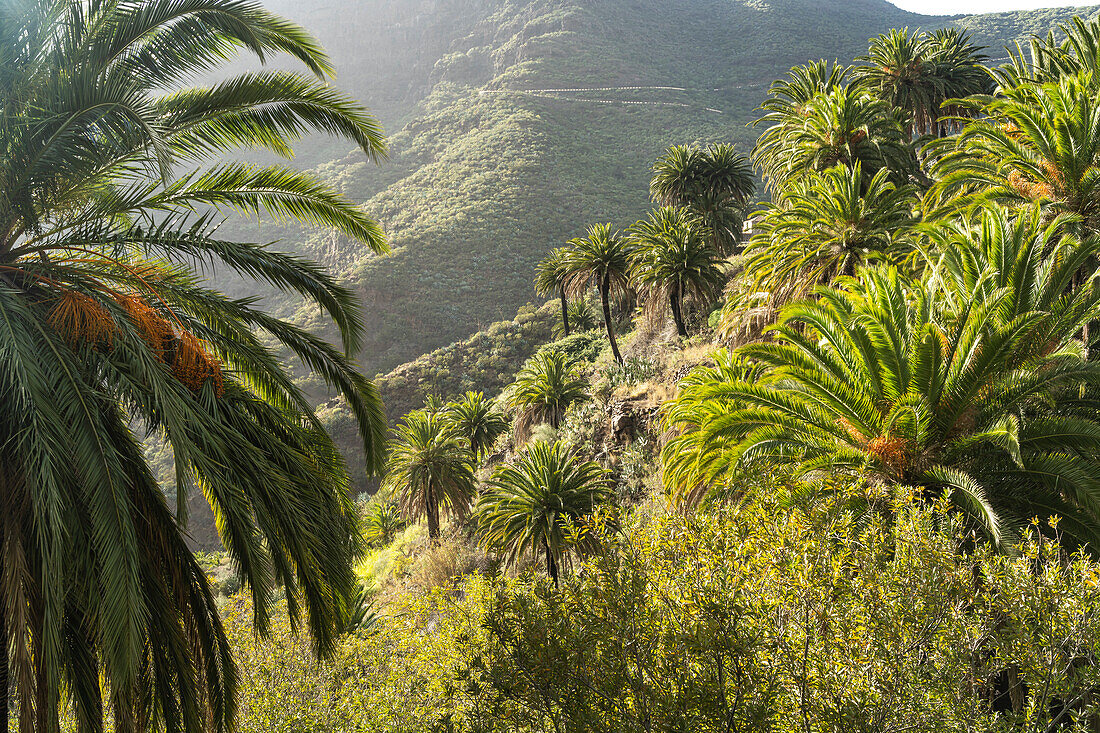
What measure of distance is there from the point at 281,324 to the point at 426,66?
422 ft

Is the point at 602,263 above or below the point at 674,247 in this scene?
above

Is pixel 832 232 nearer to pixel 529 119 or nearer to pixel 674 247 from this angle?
pixel 674 247

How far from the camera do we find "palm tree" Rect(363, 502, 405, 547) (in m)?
38.4

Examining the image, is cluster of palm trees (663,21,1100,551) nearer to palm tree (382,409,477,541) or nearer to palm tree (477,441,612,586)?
palm tree (477,441,612,586)

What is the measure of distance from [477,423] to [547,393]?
18.0 feet

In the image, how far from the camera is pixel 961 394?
8.36 m

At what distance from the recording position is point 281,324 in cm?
639

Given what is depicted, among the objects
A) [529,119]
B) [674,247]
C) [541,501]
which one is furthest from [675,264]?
[529,119]

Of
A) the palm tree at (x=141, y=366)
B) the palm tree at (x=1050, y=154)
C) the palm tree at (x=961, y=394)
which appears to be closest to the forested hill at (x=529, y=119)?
the palm tree at (x=1050, y=154)

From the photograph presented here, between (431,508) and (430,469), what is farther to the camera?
(431,508)

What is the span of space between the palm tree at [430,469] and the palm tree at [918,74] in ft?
→ 73.9

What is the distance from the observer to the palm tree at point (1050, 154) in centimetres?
1027

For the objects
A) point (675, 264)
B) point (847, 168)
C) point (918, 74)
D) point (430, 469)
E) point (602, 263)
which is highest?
point (918, 74)

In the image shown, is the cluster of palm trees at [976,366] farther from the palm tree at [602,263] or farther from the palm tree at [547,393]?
the palm tree at [602,263]
